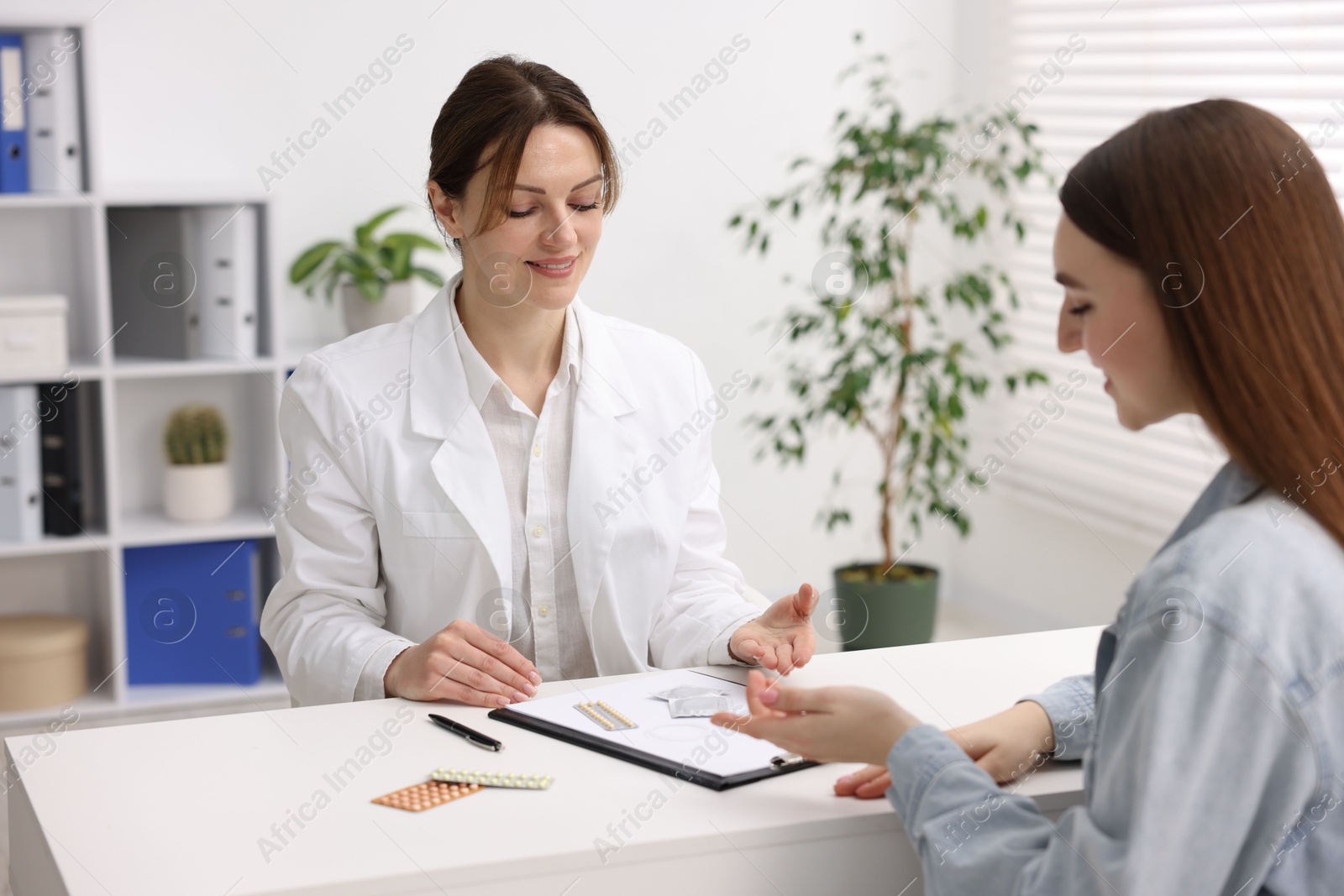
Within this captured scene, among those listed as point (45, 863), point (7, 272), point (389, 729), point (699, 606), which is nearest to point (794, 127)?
point (7, 272)

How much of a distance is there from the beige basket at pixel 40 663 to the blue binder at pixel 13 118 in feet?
3.68

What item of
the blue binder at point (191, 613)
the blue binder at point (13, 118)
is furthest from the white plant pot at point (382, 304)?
the blue binder at point (13, 118)

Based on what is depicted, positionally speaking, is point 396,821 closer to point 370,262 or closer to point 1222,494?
point 1222,494

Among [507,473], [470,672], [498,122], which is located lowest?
[470,672]

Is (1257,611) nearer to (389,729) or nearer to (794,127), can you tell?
(389,729)

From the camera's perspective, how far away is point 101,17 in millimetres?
3398

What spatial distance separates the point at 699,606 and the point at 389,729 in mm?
608

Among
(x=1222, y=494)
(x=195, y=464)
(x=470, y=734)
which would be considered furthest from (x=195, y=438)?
(x=1222, y=494)

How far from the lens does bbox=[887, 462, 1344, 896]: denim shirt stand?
904mm

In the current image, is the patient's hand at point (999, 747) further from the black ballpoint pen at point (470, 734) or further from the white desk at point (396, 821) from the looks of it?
the black ballpoint pen at point (470, 734)

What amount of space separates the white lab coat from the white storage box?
1.65 m

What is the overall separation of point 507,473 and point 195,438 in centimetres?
186

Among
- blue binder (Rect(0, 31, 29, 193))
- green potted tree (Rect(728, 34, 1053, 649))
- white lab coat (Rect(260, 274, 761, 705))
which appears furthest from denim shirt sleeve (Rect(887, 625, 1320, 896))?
blue binder (Rect(0, 31, 29, 193))

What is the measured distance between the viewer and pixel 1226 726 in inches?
35.6
